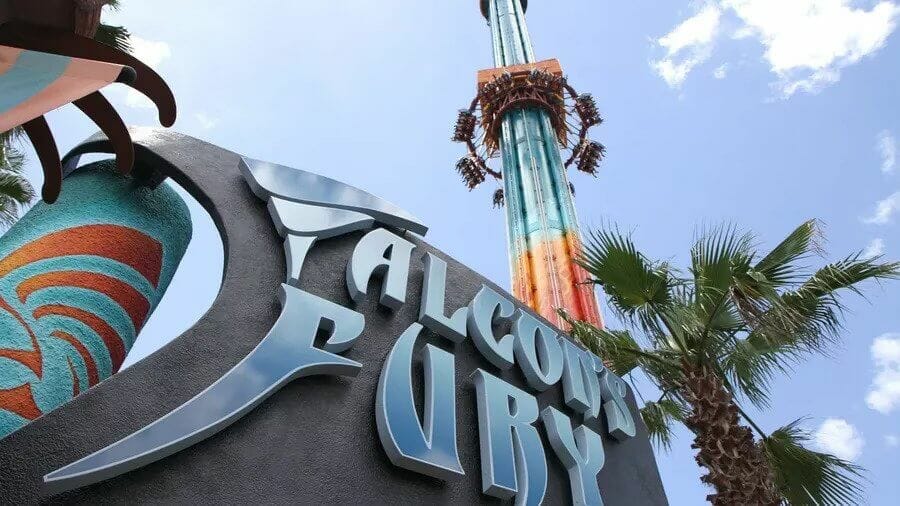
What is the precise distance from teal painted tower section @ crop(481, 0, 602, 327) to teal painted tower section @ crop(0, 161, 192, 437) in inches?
507

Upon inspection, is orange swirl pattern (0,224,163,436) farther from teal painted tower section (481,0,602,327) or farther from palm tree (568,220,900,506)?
teal painted tower section (481,0,602,327)

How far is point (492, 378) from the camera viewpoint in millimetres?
5168

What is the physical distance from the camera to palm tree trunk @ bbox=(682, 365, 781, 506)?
6391mm

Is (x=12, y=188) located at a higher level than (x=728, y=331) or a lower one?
higher

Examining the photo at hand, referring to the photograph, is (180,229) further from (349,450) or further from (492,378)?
(492,378)

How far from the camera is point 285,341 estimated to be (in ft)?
12.8

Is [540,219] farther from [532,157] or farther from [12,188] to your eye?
[12,188]

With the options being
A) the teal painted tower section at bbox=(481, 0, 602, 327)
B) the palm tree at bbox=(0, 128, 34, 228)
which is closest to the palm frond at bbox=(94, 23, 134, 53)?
the palm tree at bbox=(0, 128, 34, 228)

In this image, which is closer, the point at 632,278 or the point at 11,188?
the point at 632,278

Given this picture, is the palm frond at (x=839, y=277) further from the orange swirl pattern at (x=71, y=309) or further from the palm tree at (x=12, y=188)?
the palm tree at (x=12, y=188)

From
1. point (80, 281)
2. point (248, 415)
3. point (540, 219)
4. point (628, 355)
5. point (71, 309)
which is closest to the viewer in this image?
point (248, 415)

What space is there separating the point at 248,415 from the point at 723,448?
4847 millimetres

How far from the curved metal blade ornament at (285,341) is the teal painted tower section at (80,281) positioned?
0.72 m

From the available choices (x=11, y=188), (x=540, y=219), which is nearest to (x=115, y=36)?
(x=11, y=188)
